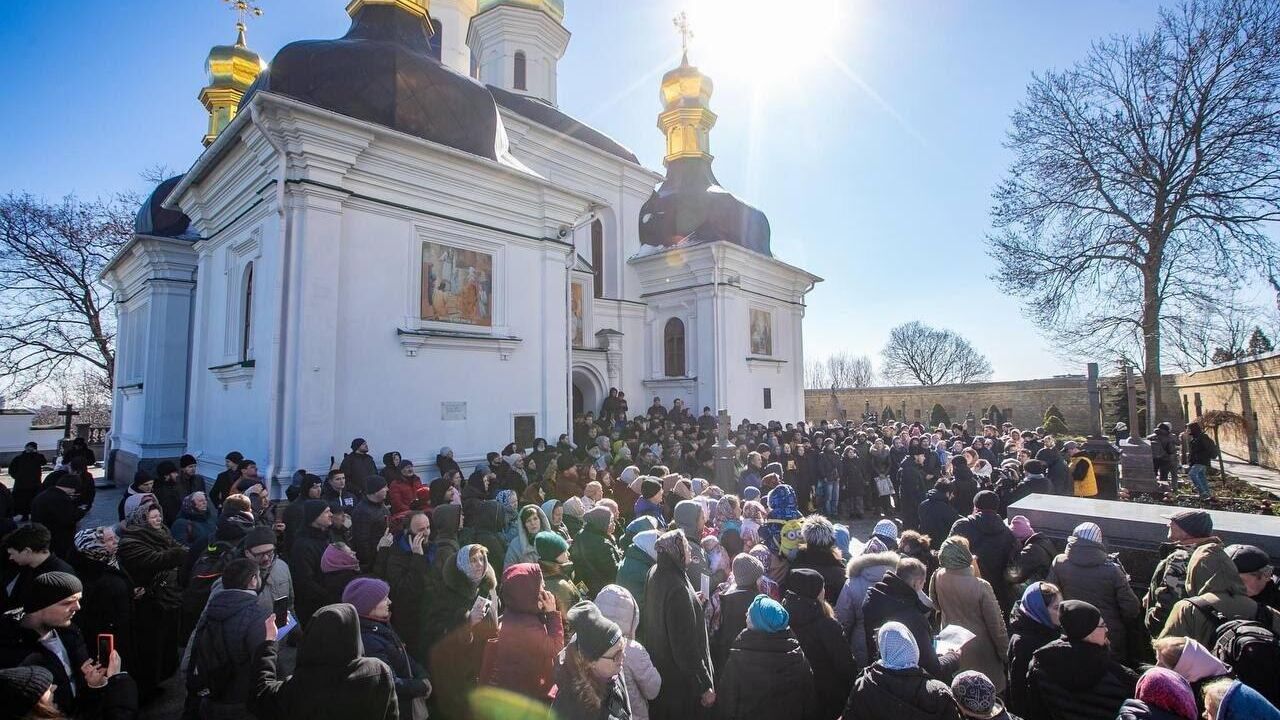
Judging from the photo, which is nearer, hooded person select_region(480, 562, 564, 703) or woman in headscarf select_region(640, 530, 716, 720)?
hooded person select_region(480, 562, 564, 703)

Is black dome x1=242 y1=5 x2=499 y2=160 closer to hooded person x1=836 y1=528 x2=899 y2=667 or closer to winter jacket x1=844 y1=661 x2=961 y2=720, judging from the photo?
hooded person x1=836 y1=528 x2=899 y2=667

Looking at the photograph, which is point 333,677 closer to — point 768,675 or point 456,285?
point 768,675

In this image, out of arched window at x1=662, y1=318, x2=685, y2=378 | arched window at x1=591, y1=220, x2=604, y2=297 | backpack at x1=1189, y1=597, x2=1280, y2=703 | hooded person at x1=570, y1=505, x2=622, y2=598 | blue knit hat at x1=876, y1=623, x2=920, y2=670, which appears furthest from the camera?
arched window at x1=662, y1=318, x2=685, y2=378

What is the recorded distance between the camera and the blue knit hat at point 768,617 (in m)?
2.81

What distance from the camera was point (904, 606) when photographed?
3.25 metres

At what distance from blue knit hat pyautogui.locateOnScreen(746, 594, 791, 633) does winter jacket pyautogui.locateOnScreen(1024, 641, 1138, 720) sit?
114 centimetres

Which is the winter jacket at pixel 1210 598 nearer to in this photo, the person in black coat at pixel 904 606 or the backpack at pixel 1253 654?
the backpack at pixel 1253 654

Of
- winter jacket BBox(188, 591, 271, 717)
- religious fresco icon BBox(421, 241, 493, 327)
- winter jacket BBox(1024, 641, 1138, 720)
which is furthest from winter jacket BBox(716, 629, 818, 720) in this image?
religious fresco icon BBox(421, 241, 493, 327)

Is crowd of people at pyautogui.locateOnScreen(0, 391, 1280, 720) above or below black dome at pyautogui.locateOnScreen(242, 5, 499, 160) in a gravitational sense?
below

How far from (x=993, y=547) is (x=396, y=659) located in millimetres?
4262

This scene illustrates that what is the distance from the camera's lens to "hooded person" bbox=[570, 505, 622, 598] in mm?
4480

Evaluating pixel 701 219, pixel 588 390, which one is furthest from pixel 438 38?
pixel 588 390

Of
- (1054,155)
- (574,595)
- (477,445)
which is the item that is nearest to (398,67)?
(477,445)

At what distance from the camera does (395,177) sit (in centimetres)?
1036
